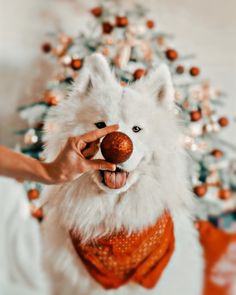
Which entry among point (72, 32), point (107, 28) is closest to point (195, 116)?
point (107, 28)

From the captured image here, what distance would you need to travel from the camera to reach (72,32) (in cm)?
151

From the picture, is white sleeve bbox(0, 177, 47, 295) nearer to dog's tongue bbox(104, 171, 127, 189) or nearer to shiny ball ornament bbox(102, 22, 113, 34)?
shiny ball ornament bbox(102, 22, 113, 34)

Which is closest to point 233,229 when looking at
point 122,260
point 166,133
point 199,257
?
point 199,257

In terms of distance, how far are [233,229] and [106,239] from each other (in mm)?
914

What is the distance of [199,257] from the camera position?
95 cm

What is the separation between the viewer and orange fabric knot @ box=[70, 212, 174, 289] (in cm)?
81

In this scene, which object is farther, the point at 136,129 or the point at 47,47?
the point at 47,47

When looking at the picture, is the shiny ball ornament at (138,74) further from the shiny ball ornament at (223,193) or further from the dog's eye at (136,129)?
the shiny ball ornament at (223,193)

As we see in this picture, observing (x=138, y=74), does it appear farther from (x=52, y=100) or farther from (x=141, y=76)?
(x=52, y=100)

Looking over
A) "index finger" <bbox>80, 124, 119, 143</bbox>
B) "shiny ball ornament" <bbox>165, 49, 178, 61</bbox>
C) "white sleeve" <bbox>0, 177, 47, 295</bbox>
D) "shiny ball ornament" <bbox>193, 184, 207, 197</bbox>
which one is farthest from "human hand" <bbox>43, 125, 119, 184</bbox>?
"white sleeve" <bbox>0, 177, 47, 295</bbox>

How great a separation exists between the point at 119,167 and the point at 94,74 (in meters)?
0.19

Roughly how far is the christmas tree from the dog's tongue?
176mm

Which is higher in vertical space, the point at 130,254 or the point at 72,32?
the point at 72,32

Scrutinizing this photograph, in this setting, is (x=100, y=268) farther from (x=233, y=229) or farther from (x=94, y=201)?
(x=233, y=229)
